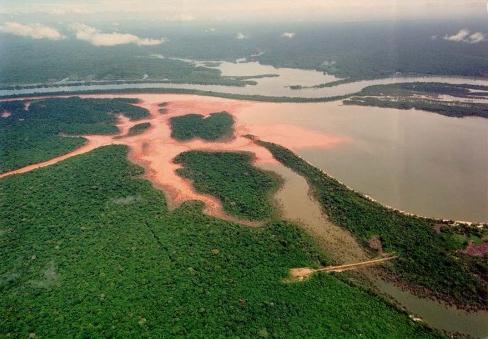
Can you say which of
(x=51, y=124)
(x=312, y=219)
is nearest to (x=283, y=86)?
(x=51, y=124)

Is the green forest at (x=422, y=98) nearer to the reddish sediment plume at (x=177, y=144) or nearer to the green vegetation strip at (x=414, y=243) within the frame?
the reddish sediment plume at (x=177, y=144)

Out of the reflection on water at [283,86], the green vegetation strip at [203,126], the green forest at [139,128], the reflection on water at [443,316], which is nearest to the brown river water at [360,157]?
the reflection on water at [443,316]

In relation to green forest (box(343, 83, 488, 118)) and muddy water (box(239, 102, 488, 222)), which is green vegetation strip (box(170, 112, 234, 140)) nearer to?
muddy water (box(239, 102, 488, 222))

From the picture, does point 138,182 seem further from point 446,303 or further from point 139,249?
point 446,303

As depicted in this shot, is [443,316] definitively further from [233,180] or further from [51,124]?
[51,124]

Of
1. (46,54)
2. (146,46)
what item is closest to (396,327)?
(46,54)

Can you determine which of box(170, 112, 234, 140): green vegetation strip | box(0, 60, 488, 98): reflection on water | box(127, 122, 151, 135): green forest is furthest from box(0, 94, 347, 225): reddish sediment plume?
box(0, 60, 488, 98): reflection on water

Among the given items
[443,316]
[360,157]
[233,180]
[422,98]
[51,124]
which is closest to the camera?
[443,316]
